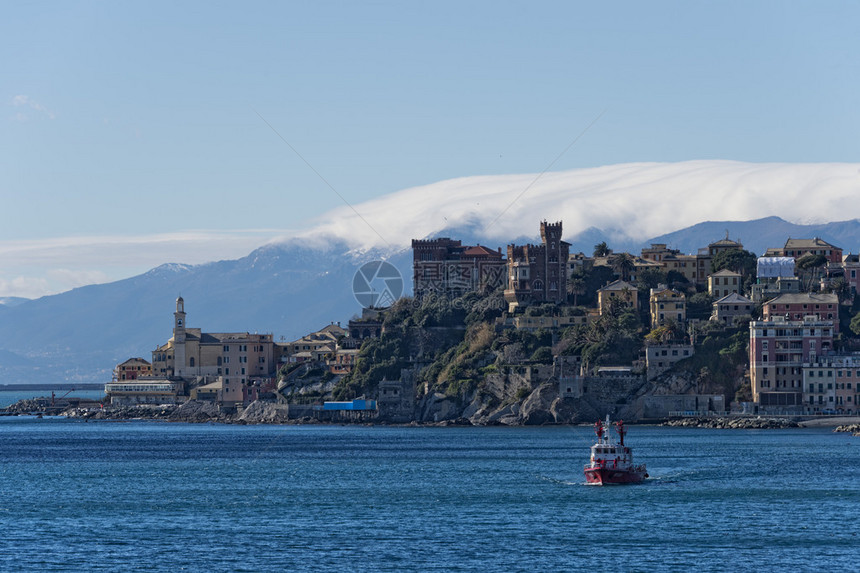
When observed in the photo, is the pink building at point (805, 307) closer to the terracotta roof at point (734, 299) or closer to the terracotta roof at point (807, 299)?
the terracotta roof at point (807, 299)

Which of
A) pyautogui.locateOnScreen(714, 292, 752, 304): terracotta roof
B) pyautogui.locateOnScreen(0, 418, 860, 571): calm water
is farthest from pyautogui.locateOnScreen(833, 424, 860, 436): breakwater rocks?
pyautogui.locateOnScreen(714, 292, 752, 304): terracotta roof

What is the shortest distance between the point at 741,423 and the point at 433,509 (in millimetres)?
82241

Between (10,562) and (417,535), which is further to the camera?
(417,535)

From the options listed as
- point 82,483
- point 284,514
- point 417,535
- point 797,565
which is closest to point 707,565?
point 797,565

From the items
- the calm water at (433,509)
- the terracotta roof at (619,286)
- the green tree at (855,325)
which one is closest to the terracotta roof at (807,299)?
the green tree at (855,325)

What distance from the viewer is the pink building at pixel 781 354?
168750 millimetres

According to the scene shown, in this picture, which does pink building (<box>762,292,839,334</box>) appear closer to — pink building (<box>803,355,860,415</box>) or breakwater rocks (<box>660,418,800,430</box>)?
pink building (<box>803,355,860,415</box>)

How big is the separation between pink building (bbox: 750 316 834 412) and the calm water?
28.5m

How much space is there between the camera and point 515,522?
7925 cm

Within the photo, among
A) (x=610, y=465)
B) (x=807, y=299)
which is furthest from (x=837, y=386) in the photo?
(x=610, y=465)

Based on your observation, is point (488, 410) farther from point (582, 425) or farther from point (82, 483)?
point (82, 483)

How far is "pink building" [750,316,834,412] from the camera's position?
16875 cm

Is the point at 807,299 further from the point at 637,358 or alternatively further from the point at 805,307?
the point at 637,358

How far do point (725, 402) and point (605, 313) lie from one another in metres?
24.0
